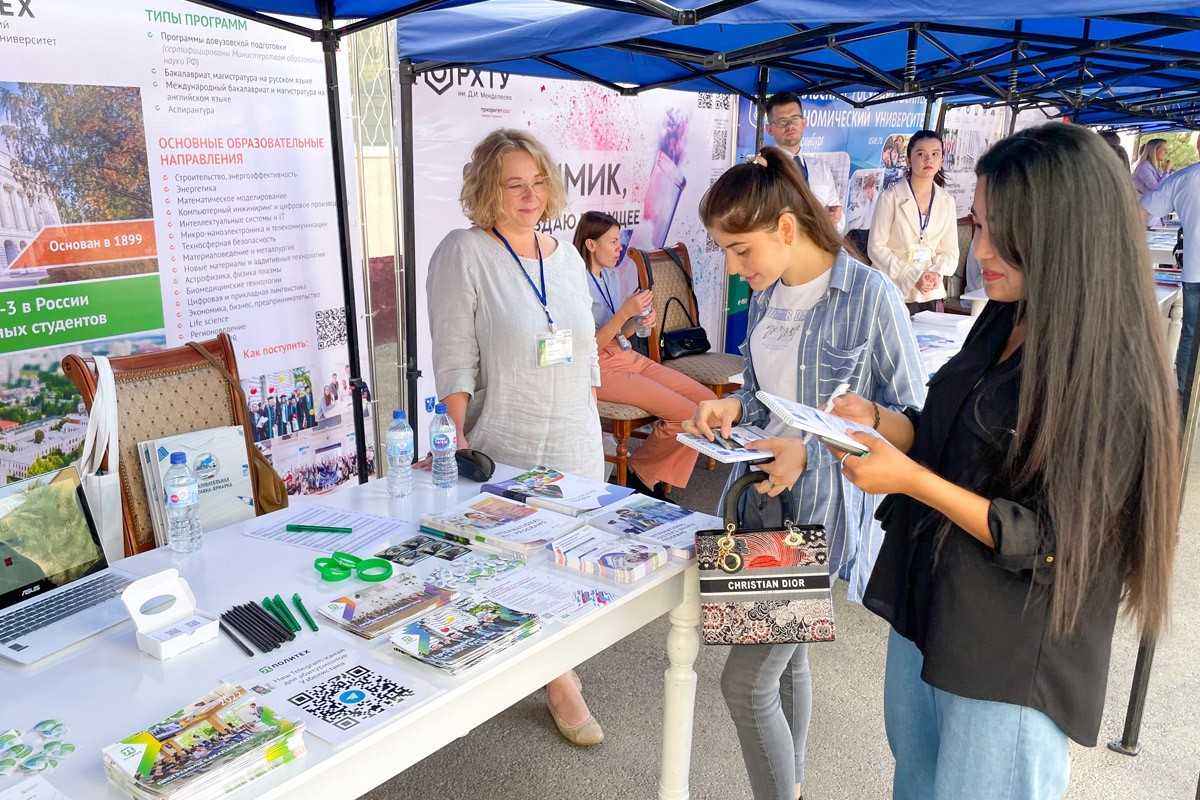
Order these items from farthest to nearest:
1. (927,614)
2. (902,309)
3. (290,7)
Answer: (290,7) → (902,309) → (927,614)

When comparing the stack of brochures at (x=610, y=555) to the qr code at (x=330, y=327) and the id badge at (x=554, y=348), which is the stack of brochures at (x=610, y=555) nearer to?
the id badge at (x=554, y=348)

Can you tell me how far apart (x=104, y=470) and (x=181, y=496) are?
0.72 ft

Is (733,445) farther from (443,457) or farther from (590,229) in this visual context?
(590,229)

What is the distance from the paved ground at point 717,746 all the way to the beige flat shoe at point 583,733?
0.08 ft

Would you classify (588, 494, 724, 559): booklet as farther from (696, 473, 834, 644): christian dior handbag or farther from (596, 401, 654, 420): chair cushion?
(596, 401, 654, 420): chair cushion

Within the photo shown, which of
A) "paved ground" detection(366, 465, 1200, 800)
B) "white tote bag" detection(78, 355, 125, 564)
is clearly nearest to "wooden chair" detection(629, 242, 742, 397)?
"paved ground" detection(366, 465, 1200, 800)

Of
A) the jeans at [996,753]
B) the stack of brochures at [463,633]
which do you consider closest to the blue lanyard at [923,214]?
the jeans at [996,753]

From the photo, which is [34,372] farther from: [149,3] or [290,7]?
[290,7]

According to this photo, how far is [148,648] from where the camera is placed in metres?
1.37

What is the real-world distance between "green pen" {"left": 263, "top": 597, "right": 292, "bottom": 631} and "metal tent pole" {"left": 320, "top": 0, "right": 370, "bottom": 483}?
190 cm

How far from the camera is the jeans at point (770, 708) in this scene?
1728 mm

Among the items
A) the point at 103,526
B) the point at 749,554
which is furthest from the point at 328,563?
the point at 749,554

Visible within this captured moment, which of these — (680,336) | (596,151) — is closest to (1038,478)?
(680,336)

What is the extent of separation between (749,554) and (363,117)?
2.79 m
